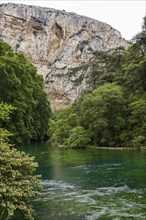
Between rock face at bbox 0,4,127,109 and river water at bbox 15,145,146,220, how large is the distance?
403ft

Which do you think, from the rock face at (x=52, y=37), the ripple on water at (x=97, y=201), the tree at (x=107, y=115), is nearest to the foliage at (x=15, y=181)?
the ripple on water at (x=97, y=201)

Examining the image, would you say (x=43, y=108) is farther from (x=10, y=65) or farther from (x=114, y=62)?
(x=10, y=65)

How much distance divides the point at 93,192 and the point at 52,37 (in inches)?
5650

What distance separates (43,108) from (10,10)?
108 metres

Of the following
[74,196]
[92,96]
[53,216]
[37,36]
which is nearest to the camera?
[53,216]

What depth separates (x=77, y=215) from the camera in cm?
1332

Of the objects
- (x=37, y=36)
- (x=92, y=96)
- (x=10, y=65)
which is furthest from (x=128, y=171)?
(x=37, y=36)

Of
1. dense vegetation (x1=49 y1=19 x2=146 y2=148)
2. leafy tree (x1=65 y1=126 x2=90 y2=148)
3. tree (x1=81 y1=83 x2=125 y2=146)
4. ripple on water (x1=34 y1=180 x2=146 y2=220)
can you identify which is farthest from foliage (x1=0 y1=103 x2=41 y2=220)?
leafy tree (x1=65 y1=126 x2=90 y2=148)

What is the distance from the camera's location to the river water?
13.5 metres

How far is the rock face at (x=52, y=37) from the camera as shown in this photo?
150375 mm

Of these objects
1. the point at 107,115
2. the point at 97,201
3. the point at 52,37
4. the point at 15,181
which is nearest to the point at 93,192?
the point at 97,201

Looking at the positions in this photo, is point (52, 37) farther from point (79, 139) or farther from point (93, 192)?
point (93, 192)

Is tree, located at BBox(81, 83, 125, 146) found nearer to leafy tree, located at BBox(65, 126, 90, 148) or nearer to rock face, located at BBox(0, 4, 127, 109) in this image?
leafy tree, located at BBox(65, 126, 90, 148)

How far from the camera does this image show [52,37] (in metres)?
156
